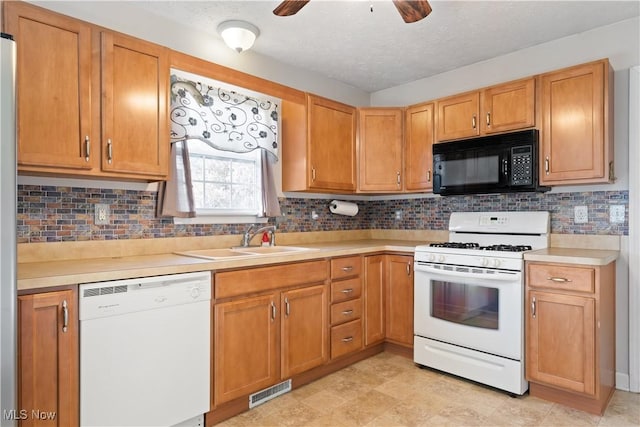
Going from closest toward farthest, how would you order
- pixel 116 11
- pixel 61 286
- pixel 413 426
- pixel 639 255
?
pixel 61 286 < pixel 413 426 < pixel 116 11 < pixel 639 255

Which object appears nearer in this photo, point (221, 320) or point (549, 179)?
point (221, 320)

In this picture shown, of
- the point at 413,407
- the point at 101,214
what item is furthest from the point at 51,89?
the point at 413,407

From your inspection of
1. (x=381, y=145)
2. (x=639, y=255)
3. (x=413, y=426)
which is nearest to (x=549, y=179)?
(x=639, y=255)

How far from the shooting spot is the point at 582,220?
2801mm

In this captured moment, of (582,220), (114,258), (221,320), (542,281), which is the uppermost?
(582,220)

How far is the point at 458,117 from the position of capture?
320 centimetres

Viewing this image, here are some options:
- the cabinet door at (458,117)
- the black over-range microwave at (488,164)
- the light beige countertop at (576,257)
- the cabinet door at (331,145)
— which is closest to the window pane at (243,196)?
the cabinet door at (331,145)

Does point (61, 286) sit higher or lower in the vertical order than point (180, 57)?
lower

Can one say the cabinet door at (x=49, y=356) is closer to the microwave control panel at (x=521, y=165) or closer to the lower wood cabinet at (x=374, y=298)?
the lower wood cabinet at (x=374, y=298)

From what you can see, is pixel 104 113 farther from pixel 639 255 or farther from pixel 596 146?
pixel 639 255

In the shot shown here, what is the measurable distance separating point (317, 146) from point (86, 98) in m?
1.73

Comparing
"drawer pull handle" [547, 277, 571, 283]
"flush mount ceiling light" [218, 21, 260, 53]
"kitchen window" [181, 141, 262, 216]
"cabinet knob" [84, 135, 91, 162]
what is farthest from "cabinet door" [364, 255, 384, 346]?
"cabinet knob" [84, 135, 91, 162]

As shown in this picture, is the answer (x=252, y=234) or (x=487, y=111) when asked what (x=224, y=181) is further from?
(x=487, y=111)

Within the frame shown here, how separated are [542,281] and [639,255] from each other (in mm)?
742
